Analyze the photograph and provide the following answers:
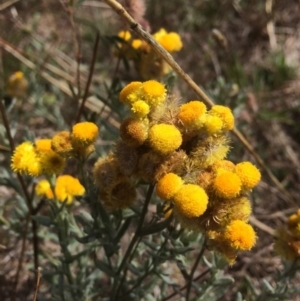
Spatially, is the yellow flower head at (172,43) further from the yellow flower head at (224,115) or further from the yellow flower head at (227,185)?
the yellow flower head at (227,185)

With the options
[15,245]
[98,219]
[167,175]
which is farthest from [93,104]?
[167,175]

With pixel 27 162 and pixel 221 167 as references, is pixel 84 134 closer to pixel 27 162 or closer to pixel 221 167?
pixel 27 162

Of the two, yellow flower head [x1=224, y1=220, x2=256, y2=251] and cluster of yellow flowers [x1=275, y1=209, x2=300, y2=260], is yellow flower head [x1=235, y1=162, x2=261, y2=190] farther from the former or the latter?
cluster of yellow flowers [x1=275, y1=209, x2=300, y2=260]

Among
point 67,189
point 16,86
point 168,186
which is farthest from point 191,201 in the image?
point 16,86

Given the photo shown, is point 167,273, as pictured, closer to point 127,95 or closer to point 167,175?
point 167,175

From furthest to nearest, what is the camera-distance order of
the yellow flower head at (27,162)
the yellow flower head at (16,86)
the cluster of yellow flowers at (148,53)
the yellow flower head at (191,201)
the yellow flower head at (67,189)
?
the yellow flower head at (16,86) → the cluster of yellow flowers at (148,53) → the yellow flower head at (67,189) → the yellow flower head at (27,162) → the yellow flower head at (191,201)

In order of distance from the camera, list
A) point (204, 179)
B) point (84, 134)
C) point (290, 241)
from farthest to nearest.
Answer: point (290, 241) → point (84, 134) → point (204, 179)

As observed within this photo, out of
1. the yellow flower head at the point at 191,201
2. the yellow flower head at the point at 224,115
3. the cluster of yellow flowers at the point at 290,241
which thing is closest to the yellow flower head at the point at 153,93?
the yellow flower head at the point at 224,115
